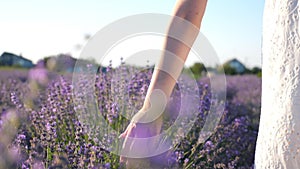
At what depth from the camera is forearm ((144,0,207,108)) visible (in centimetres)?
133

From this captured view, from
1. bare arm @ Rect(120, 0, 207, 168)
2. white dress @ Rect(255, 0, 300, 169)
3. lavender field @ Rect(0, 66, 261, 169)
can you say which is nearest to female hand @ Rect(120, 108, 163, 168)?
bare arm @ Rect(120, 0, 207, 168)

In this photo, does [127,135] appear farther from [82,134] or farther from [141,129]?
[82,134]

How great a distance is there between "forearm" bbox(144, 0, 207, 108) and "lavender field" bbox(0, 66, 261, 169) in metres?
0.60

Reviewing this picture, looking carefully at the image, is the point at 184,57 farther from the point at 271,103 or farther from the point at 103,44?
the point at 103,44

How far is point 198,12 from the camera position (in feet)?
4.51

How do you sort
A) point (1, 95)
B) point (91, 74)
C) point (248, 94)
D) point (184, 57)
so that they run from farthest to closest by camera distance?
1. point (248, 94)
2. point (1, 95)
3. point (91, 74)
4. point (184, 57)

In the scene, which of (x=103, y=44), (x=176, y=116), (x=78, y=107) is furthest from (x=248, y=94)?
(x=103, y=44)

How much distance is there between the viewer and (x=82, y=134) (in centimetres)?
218

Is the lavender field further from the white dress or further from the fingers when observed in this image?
the white dress

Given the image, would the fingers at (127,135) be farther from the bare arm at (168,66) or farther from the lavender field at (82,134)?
the lavender field at (82,134)

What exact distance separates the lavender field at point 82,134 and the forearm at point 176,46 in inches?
23.5

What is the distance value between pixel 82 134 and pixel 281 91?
3.77ft

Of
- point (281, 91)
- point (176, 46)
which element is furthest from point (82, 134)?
point (281, 91)

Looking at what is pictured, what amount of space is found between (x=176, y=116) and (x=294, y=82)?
2.12 metres
